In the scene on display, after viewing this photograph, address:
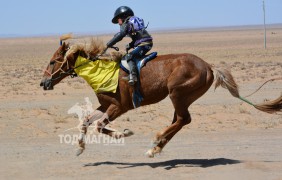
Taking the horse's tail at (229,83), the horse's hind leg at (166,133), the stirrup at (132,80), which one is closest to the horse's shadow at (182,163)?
the horse's hind leg at (166,133)

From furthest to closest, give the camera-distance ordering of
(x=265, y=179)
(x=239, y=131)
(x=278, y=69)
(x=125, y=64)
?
(x=278, y=69)
(x=239, y=131)
(x=125, y=64)
(x=265, y=179)

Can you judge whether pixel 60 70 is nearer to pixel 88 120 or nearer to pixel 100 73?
pixel 100 73

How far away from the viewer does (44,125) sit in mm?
13367

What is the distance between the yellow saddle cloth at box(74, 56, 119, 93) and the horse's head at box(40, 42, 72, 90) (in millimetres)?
197

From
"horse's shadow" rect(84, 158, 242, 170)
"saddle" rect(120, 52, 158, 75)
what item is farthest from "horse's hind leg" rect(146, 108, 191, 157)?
"saddle" rect(120, 52, 158, 75)

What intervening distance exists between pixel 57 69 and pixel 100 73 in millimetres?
834

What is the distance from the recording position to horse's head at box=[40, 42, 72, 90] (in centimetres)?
937

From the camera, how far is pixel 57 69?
9.40 m

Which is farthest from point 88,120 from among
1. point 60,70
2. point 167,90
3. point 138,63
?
point 167,90

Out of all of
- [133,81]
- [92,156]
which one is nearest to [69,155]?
[92,156]

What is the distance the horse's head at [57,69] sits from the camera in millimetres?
9367

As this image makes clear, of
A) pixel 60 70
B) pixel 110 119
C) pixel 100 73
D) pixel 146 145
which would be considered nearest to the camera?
pixel 110 119

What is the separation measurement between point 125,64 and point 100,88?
1.88 feet

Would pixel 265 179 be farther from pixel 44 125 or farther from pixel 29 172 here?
pixel 44 125
